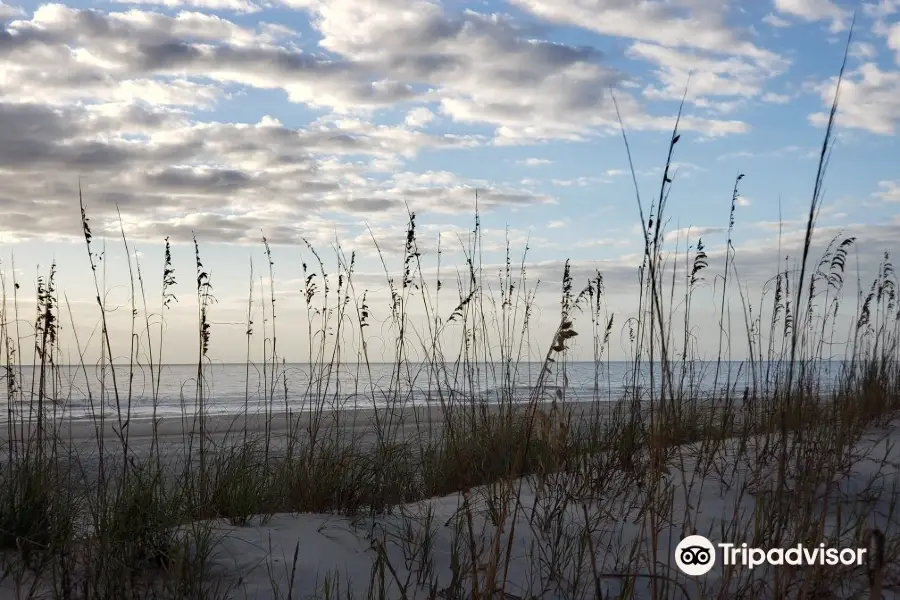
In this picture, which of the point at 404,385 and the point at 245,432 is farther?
the point at 404,385

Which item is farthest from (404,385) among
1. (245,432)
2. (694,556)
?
(694,556)

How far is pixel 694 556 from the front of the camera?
231 centimetres

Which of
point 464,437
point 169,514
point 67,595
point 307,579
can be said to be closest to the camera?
point 67,595

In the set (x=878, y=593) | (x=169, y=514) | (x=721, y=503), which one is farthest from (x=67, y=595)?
(x=721, y=503)

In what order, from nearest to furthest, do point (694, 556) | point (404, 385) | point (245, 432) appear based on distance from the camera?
1. point (694, 556)
2. point (245, 432)
3. point (404, 385)

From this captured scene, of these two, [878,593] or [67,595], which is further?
[67,595]

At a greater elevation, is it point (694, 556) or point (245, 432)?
point (245, 432)

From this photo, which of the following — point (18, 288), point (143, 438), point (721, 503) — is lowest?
point (143, 438)

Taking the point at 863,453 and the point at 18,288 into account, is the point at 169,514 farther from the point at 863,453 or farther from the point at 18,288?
the point at 863,453

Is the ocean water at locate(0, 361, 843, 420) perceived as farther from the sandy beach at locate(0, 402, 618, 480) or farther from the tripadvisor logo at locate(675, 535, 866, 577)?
the tripadvisor logo at locate(675, 535, 866, 577)

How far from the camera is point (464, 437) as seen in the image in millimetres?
4328

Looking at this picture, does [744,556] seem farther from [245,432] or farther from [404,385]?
[404,385]

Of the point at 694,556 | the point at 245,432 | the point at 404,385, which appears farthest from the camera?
the point at 404,385

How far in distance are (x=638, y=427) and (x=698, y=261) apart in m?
1.06
